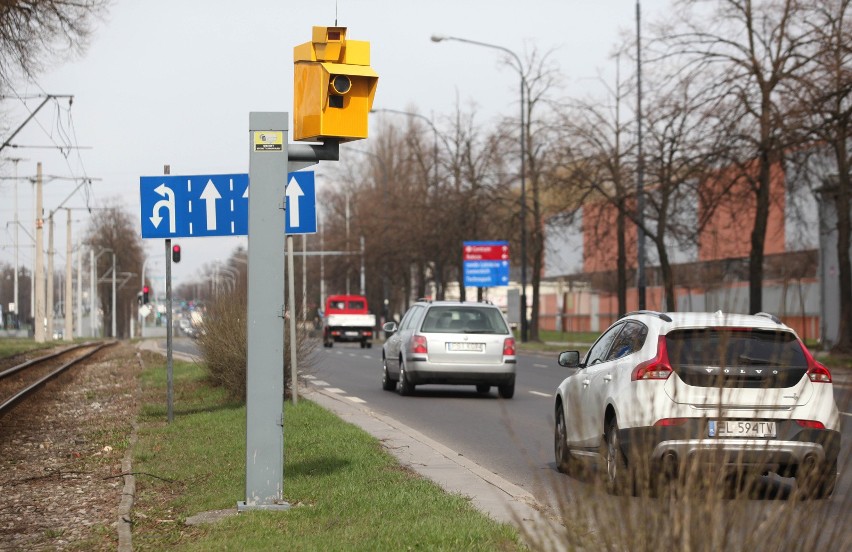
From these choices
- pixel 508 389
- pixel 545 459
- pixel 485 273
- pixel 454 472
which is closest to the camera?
pixel 545 459

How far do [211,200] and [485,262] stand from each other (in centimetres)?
4874

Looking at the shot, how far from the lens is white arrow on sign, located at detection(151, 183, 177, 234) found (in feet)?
49.2

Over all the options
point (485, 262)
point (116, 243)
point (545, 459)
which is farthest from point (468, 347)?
point (116, 243)

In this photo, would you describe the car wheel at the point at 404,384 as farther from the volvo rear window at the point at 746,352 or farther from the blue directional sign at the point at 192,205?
the volvo rear window at the point at 746,352

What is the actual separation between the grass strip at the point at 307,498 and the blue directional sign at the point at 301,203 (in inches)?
87.7

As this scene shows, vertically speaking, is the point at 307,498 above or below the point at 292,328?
below

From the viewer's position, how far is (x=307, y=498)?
30.6 ft

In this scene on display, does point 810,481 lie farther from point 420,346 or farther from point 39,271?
point 39,271

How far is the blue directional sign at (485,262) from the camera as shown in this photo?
206 ft

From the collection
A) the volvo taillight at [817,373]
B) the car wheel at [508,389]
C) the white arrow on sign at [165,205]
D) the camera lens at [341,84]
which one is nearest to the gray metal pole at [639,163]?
the car wheel at [508,389]

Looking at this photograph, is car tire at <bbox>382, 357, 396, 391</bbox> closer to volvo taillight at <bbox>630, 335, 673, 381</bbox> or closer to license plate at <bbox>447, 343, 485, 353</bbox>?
license plate at <bbox>447, 343, 485, 353</bbox>

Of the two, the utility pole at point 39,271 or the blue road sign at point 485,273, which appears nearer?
the utility pole at point 39,271

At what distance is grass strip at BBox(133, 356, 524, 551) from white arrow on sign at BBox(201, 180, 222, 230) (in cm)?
229

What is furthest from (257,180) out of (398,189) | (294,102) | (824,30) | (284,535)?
(398,189)
